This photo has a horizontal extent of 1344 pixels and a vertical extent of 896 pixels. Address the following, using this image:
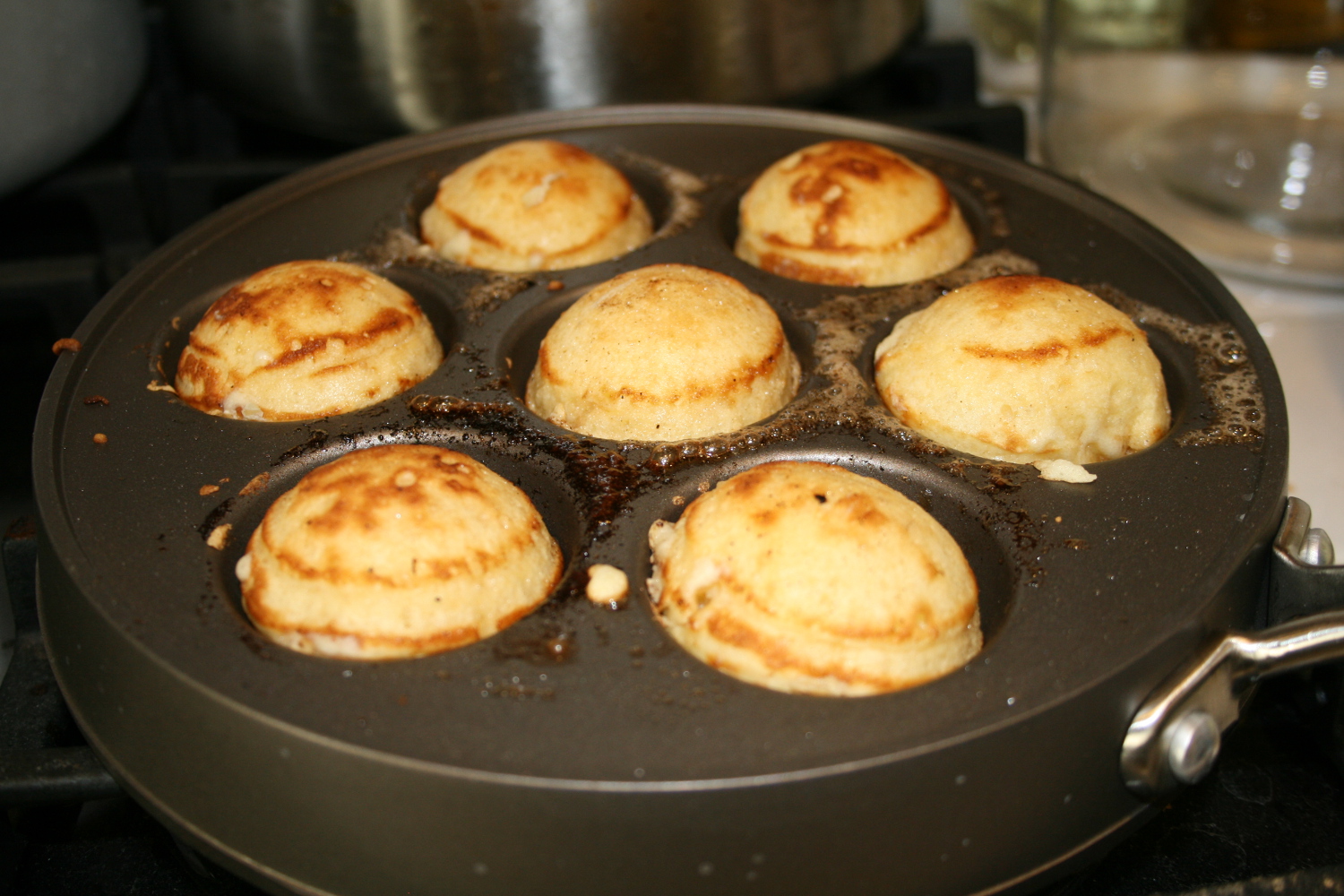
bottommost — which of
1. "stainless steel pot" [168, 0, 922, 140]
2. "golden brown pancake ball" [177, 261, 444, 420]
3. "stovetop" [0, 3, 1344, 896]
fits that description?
"stovetop" [0, 3, 1344, 896]

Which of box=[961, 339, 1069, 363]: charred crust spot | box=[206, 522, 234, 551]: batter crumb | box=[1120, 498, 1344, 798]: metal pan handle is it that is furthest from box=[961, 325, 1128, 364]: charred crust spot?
box=[206, 522, 234, 551]: batter crumb

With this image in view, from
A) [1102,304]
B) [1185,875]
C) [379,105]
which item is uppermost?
[379,105]

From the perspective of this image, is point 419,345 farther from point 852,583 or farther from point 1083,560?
point 1083,560

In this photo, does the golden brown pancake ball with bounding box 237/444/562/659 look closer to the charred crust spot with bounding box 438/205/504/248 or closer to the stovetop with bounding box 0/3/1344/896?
the stovetop with bounding box 0/3/1344/896

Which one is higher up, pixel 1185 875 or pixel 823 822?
pixel 823 822

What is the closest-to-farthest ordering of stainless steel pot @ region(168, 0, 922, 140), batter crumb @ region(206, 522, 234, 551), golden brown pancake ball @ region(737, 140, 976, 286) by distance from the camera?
batter crumb @ region(206, 522, 234, 551), golden brown pancake ball @ region(737, 140, 976, 286), stainless steel pot @ region(168, 0, 922, 140)

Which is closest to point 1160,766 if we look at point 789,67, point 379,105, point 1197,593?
point 1197,593

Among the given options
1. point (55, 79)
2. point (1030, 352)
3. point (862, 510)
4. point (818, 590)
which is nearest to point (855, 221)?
point (1030, 352)
